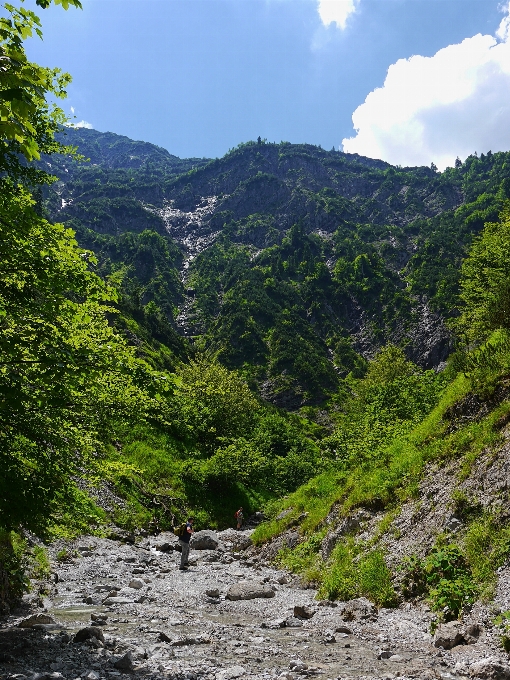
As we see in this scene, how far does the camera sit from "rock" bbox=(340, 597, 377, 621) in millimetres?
9859

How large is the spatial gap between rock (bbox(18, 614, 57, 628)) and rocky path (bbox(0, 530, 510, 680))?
4cm

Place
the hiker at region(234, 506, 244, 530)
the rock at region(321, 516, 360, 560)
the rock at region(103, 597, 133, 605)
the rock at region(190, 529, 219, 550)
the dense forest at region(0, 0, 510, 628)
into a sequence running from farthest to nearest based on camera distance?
the hiker at region(234, 506, 244, 530) → the rock at region(190, 529, 219, 550) → the rock at region(321, 516, 360, 560) → the rock at region(103, 597, 133, 605) → the dense forest at region(0, 0, 510, 628)

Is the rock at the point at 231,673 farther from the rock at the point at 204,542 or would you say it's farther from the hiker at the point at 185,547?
the rock at the point at 204,542

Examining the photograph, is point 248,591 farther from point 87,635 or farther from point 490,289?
point 490,289

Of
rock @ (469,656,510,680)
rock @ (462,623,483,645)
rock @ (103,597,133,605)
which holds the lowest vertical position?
rock @ (103,597,133,605)

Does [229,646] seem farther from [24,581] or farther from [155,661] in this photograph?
[24,581]

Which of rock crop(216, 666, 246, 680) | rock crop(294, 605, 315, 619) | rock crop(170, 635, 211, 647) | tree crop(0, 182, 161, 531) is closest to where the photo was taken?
tree crop(0, 182, 161, 531)

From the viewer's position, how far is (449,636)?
7.43m

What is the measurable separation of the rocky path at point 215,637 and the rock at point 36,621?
38mm

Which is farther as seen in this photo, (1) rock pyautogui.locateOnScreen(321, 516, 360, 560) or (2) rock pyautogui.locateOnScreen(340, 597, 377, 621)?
(1) rock pyautogui.locateOnScreen(321, 516, 360, 560)

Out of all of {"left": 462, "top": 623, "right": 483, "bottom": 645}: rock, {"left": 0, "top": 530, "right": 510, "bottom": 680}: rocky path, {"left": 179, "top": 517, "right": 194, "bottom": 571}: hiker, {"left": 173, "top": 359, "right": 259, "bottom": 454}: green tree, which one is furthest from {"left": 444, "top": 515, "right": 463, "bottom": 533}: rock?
{"left": 173, "top": 359, "right": 259, "bottom": 454}: green tree

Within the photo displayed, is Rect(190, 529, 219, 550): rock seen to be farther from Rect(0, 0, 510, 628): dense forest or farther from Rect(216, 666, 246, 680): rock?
Rect(216, 666, 246, 680): rock

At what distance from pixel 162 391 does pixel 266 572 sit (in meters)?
13.7

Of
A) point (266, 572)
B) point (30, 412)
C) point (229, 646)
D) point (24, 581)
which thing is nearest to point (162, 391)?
point (30, 412)
